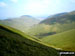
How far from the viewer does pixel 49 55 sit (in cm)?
6291

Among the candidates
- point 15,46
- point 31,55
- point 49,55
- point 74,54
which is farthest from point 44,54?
point 74,54

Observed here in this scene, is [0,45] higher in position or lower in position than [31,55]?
higher

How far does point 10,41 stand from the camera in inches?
2355

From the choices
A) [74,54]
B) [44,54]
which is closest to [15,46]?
[44,54]

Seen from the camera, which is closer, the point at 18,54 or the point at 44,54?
the point at 18,54

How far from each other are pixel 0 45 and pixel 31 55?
13107mm

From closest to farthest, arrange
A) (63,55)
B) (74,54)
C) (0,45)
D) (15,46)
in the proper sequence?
(0,45), (15,46), (63,55), (74,54)

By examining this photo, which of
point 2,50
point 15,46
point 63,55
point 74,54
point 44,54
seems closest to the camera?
point 2,50

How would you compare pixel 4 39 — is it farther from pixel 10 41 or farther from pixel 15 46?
pixel 15 46

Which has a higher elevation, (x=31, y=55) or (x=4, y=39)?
(x=4, y=39)

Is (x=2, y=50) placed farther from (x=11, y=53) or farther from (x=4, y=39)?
(x=4, y=39)

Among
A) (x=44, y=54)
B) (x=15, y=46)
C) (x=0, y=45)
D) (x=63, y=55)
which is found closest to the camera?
(x=0, y=45)

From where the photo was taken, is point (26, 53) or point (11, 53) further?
point (26, 53)

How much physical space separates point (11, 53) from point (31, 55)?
8754mm
